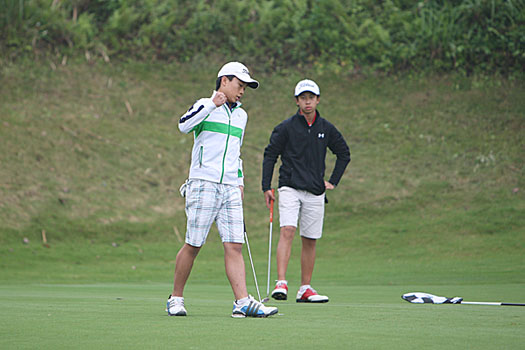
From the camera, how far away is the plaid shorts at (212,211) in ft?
18.4

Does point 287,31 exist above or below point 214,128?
above

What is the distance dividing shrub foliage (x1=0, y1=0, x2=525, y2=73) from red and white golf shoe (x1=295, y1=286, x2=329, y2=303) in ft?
56.9

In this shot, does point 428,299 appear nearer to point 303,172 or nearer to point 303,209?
point 303,209

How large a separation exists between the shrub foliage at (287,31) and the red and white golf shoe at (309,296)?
17.4 meters

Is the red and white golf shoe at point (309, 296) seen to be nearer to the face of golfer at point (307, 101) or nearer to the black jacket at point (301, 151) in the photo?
the black jacket at point (301, 151)

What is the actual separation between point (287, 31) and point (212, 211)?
20792 mm

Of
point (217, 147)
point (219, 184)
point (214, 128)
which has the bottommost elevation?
point (219, 184)

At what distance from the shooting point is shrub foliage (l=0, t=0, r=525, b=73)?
23.4m

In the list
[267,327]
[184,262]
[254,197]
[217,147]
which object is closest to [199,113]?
[217,147]

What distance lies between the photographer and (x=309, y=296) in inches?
289

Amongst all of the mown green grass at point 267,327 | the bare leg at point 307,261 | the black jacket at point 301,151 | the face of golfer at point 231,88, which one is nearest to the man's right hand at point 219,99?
the face of golfer at point 231,88

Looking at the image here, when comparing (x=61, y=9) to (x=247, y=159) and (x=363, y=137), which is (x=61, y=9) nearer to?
(x=247, y=159)

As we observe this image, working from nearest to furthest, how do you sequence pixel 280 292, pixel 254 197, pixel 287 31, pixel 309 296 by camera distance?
pixel 309 296, pixel 280 292, pixel 254 197, pixel 287 31

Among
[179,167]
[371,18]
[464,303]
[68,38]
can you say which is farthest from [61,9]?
[464,303]
